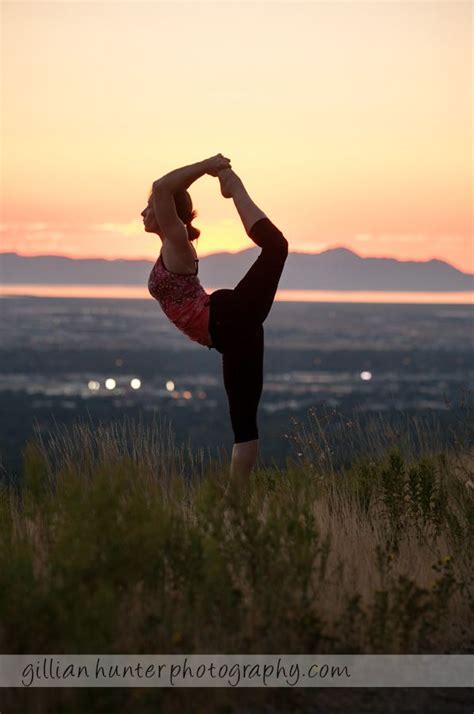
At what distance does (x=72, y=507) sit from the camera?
17.5ft

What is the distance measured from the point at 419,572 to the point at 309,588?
792 mm

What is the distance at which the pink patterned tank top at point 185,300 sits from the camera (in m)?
6.39

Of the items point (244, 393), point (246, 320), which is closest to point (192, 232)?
point (246, 320)

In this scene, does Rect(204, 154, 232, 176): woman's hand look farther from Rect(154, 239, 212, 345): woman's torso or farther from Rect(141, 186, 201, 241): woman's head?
Rect(154, 239, 212, 345): woman's torso

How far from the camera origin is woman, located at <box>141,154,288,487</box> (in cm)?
624

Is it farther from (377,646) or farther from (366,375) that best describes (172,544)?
(366,375)

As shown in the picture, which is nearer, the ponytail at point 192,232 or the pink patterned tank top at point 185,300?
the pink patterned tank top at point 185,300

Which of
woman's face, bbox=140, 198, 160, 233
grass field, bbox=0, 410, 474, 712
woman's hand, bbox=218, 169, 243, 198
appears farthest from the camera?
woman's face, bbox=140, 198, 160, 233

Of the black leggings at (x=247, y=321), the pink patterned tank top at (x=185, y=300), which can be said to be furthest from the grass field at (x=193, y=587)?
the pink patterned tank top at (x=185, y=300)

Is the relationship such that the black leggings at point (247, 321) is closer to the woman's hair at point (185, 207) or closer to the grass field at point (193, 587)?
the woman's hair at point (185, 207)

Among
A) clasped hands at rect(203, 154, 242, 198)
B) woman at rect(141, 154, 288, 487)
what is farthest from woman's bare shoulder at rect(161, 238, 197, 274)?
clasped hands at rect(203, 154, 242, 198)

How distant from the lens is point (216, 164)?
6.30m

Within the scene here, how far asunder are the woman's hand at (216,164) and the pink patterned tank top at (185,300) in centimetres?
61

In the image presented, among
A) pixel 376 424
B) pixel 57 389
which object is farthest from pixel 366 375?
pixel 376 424
